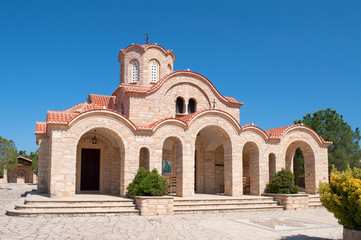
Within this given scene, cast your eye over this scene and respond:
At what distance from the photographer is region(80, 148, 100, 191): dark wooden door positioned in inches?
622

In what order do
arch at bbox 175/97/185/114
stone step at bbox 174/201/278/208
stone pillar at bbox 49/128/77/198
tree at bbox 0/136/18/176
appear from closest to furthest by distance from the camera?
1. stone pillar at bbox 49/128/77/198
2. stone step at bbox 174/201/278/208
3. arch at bbox 175/97/185/114
4. tree at bbox 0/136/18/176

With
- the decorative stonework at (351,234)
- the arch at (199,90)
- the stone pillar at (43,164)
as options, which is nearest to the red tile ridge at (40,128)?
the stone pillar at (43,164)

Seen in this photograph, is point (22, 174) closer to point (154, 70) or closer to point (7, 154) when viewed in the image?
point (7, 154)

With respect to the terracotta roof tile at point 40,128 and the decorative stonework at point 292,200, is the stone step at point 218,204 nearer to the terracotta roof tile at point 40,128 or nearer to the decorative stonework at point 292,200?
the decorative stonework at point 292,200

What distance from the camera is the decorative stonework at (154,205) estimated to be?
39.1ft

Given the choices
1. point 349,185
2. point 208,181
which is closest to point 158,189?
point 208,181

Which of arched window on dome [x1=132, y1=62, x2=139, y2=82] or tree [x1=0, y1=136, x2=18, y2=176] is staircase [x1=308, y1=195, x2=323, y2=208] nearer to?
arched window on dome [x1=132, y1=62, x2=139, y2=82]

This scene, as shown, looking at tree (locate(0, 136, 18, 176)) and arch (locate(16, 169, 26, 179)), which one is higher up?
tree (locate(0, 136, 18, 176))

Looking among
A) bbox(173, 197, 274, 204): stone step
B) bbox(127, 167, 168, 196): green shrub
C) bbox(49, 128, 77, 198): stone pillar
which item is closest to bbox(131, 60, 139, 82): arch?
bbox(49, 128, 77, 198): stone pillar

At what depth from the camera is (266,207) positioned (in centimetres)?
1431

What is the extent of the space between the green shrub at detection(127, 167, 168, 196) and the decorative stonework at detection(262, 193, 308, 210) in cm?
581

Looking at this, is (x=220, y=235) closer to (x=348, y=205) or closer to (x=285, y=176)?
(x=348, y=205)

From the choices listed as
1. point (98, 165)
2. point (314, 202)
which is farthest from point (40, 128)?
point (314, 202)

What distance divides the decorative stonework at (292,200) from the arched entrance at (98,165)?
784cm
